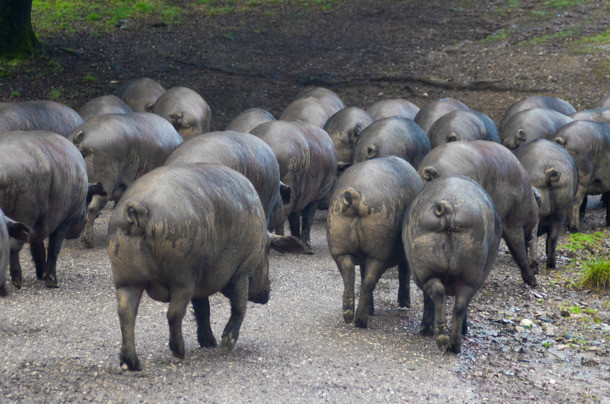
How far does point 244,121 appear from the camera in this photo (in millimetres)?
10656

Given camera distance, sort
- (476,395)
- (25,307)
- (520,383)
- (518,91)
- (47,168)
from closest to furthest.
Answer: (476,395) < (520,383) < (25,307) < (47,168) < (518,91)

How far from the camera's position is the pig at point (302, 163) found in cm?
883

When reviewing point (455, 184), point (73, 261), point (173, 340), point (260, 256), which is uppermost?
point (455, 184)

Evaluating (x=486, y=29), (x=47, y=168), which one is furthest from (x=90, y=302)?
(x=486, y=29)

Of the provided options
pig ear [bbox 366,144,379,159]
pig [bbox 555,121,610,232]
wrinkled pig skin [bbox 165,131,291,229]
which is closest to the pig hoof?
wrinkled pig skin [bbox 165,131,291,229]

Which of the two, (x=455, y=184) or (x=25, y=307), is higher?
(x=455, y=184)

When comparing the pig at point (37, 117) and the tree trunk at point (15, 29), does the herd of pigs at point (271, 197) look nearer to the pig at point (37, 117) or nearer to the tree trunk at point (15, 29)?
the pig at point (37, 117)

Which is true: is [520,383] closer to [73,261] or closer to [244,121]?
[73,261]

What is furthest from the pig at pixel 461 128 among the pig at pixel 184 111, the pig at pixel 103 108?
the pig at pixel 103 108

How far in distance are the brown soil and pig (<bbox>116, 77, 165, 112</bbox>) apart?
1396 mm

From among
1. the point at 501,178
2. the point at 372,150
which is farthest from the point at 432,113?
the point at 501,178

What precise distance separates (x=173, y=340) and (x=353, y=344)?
1523 mm

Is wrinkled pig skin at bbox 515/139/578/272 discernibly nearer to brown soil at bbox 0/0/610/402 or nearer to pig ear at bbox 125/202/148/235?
brown soil at bbox 0/0/610/402

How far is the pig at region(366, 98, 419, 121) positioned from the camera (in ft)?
42.2
